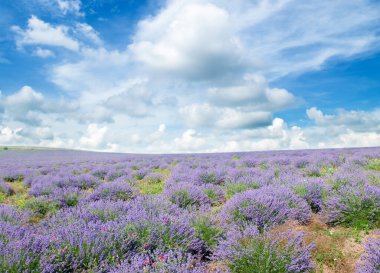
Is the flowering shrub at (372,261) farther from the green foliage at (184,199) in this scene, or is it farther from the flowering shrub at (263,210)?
the green foliage at (184,199)

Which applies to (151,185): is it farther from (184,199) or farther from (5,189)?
(5,189)

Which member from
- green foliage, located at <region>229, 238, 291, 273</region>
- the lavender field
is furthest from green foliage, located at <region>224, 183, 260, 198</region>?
green foliage, located at <region>229, 238, 291, 273</region>

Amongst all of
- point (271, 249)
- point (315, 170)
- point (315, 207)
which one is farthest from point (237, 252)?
point (315, 170)

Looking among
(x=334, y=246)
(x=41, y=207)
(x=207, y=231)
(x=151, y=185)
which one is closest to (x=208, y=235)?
(x=207, y=231)

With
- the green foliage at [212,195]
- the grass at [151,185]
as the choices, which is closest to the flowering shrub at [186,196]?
the green foliage at [212,195]

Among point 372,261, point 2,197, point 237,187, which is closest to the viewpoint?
point 372,261

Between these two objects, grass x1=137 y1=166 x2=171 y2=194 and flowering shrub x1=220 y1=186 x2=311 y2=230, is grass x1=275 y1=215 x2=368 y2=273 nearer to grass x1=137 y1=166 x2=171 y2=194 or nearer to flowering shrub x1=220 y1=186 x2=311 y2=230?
Answer: flowering shrub x1=220 y1=186 x2=311 y2=230

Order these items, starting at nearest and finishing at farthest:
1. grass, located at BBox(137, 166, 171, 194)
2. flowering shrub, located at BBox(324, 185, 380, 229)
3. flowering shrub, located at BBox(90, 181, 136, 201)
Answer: flowering shrub, located at BBox(324, 185, 380, 229)
flowering shrub, located at BBox(90, 181, 136, 201)
grass, located at BBox(137, 166, 171, 194)

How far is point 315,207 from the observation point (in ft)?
18.5

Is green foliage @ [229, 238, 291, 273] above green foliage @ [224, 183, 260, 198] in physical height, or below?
below

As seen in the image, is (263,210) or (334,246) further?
(263,210)

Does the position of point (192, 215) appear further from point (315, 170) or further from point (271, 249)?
point (315, 170)

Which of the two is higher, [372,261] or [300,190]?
[300,190]

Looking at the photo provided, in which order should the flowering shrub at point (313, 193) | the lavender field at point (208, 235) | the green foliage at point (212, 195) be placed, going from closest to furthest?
the lavender field at point (208, 235), the flowering shrub at point (313, 193), the green foliage at point (212, 195)
